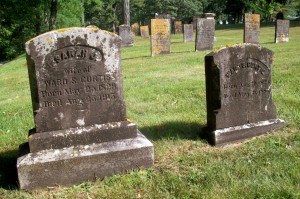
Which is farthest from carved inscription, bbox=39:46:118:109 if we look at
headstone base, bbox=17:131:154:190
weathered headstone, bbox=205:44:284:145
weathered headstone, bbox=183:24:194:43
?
weathered headstone, bbox=183:24:194:43

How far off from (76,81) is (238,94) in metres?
2.44

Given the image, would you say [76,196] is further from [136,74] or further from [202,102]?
[136,74]

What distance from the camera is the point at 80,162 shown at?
13.1 feet

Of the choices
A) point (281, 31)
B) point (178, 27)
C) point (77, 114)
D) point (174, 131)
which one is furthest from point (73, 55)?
point (178, 27)

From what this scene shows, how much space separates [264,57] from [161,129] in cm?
200

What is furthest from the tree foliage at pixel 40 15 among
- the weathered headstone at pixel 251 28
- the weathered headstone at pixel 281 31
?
the weathered headstone at pixel 281 31

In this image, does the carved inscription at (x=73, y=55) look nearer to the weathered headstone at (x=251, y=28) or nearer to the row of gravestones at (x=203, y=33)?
the row of gravestones at (x=203, y=33)

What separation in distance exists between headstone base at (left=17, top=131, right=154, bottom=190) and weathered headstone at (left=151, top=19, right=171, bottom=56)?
12270mm

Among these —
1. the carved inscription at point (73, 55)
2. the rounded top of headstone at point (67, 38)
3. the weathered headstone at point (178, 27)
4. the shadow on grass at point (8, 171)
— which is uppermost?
the weathered headstone at point (178, 27)

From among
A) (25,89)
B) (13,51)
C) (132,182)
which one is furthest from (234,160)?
(13,51)

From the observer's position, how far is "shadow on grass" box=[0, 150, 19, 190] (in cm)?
398

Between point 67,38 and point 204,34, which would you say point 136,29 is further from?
point 67,38

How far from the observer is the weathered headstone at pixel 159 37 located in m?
16.1

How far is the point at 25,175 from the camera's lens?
150 inches
